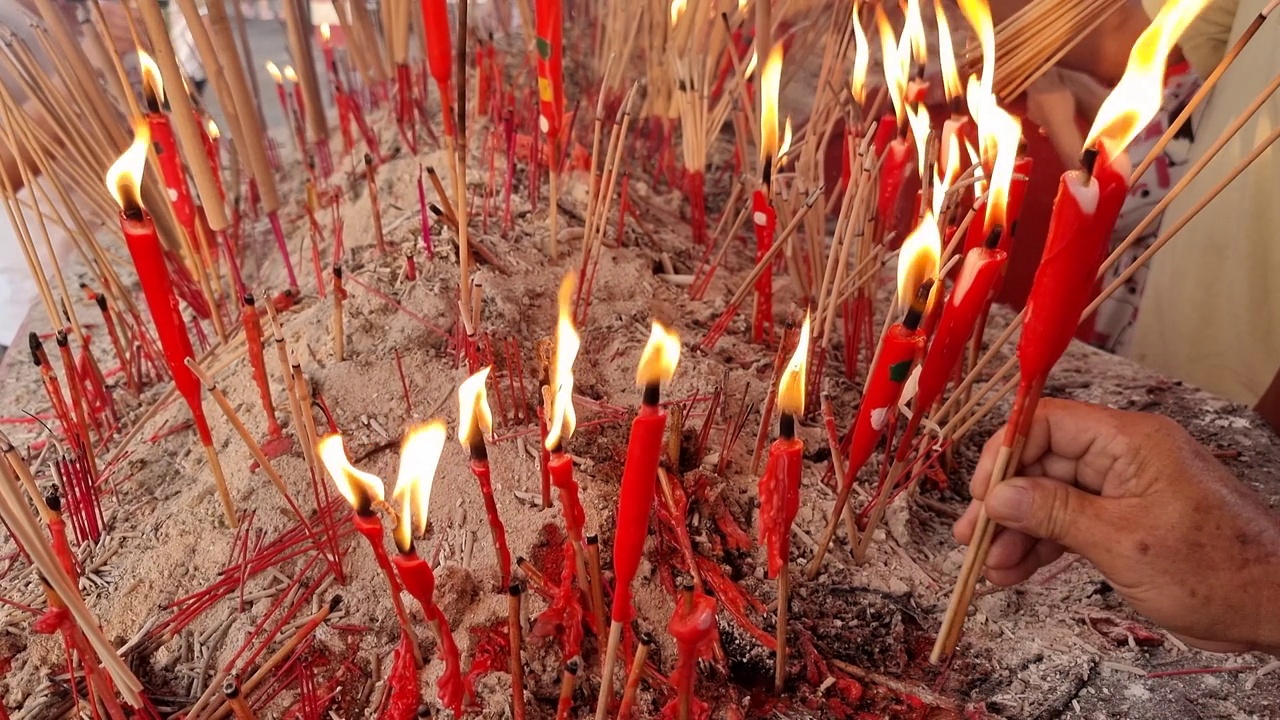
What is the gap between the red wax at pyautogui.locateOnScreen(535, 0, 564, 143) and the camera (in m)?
1.42

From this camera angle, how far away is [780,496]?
862 millimetres

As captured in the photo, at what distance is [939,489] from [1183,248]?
102 cm

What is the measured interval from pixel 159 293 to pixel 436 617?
472 mm

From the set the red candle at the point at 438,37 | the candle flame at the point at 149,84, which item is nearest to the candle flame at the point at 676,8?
the red candle at the point at 438,37

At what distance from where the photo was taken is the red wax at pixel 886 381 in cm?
83

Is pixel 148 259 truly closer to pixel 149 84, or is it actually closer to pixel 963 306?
pixel 149 84

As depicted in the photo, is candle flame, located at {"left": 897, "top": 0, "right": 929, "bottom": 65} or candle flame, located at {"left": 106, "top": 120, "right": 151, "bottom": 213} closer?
candle flame, located at {"left": 106, "top": 120, "right": 151, "bottom": 213}

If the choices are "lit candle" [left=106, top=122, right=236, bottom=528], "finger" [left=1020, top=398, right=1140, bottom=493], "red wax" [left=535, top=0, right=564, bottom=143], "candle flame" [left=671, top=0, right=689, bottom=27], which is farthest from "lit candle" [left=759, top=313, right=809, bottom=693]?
"candle flame" [left=671, top=0, right=689, bottom=27]

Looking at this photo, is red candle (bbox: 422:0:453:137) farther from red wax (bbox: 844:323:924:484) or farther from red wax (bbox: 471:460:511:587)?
red wax (bbox: 844:323:924:484)

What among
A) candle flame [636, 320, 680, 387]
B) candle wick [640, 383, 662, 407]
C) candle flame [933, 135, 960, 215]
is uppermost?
candle flame [933, 135, 960, 215]

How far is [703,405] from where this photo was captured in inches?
53.6

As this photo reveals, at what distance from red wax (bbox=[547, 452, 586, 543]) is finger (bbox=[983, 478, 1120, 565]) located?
0.45 m

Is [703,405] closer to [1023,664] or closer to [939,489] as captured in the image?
[939,489]

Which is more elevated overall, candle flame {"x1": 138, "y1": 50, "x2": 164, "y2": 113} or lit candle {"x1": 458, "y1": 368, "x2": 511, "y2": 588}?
candle flame {"x1": 138, "y1": 50, "x2": 164, "y2": 113}
